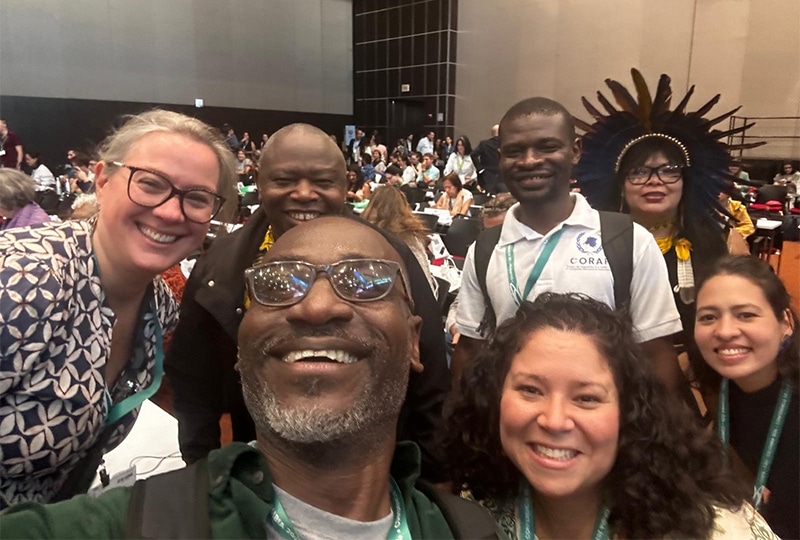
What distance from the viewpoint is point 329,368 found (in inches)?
48.6

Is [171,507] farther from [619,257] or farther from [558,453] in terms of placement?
[619,257]

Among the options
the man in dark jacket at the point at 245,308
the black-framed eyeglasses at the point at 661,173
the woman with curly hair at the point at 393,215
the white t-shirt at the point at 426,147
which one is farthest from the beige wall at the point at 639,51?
the man in dark jacket at the point at 245,308

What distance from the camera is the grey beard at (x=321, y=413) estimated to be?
3.91 feet

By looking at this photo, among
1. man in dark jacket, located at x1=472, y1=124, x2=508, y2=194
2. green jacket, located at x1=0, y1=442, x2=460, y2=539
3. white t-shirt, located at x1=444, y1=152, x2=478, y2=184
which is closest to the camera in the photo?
green jacket, located at x1=0, y1=442, x2=460, y2=539

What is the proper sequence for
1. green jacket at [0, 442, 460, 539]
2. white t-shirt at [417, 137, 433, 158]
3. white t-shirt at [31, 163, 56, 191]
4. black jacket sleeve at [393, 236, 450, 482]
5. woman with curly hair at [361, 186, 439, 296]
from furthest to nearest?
1. white t-shirt at [417, 137, 433, 158]
2. white t-shirt at [31, 163, 56, 191]
3. woman with curly hair at [361, 186, 439, 296]
4. black jacket sleeve at [393, 236, 450, 482]
5. green jacket at [0, 442, 460, 539]

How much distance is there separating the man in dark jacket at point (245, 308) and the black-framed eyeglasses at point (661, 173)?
1278 millimetres

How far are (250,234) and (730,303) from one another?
159 centimetres

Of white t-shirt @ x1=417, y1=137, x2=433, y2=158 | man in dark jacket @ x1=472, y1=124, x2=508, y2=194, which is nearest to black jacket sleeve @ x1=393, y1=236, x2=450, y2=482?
man in dark jacket @ x1=472, y1=124, x2=508, y2=194

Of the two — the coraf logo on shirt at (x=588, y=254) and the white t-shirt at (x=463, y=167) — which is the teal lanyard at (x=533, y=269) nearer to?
the coraf logo on shirt at (x=588, y=254)

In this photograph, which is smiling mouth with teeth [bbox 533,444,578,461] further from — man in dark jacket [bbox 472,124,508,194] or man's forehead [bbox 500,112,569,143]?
man in dark jacket [bbox 472,124,508,194]

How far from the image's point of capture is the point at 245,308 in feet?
5.68

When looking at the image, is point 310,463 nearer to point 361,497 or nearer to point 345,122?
point 361,497

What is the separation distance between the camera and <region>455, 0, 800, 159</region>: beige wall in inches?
448

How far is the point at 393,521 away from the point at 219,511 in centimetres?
40
